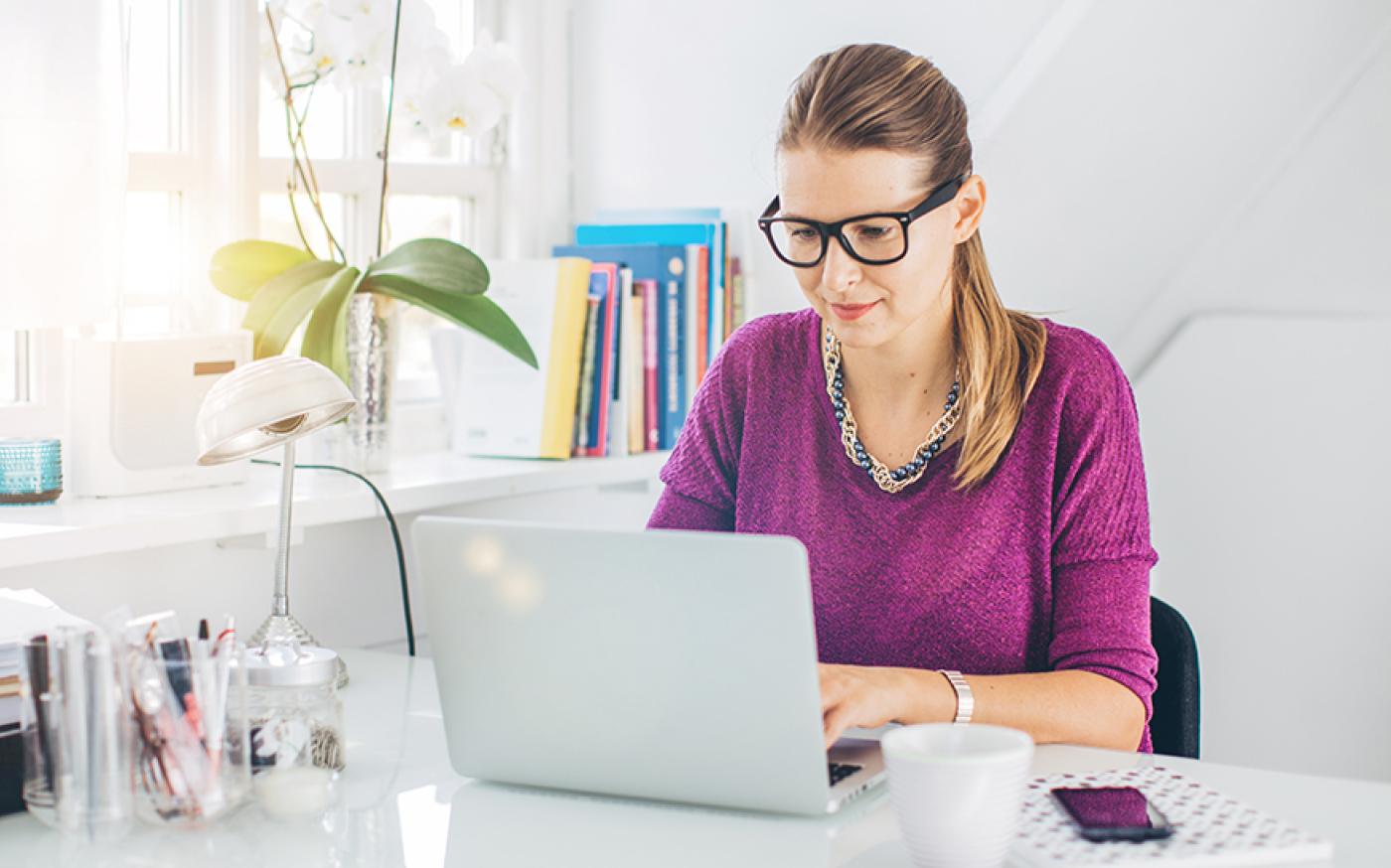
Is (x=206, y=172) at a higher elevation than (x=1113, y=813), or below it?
higher

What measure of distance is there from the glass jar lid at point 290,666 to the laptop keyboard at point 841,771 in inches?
17.2

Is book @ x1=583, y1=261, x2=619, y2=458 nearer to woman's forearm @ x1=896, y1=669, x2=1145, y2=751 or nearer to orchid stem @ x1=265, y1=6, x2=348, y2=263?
orchid stem @ x1=265, y1=6, x2=348, y2=263

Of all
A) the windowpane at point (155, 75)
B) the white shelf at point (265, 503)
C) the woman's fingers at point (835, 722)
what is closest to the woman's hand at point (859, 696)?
the woman's fingers at point (835, 722)

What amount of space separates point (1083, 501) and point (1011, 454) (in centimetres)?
9

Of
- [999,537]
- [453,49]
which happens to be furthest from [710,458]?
[453,49]

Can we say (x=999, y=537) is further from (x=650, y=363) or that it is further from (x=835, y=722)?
(x=650, y=363)

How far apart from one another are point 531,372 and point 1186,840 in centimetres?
130

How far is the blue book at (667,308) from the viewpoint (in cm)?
234

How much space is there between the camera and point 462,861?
1.15 metres

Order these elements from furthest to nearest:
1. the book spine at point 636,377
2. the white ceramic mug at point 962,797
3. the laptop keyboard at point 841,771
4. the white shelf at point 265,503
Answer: the book spine at point 636,377
the white shelf at point 265,503
the laptop keyboard at point 841,771
the white ceramic mug at point 962,797

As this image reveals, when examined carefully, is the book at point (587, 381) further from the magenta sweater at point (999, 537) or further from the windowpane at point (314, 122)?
the magenta sweater at point (999, 537)

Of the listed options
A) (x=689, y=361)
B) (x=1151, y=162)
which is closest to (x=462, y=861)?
(x=689, y=361)

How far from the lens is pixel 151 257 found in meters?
2.00

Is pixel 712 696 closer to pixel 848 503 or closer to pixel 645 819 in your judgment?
pixel 645 819
